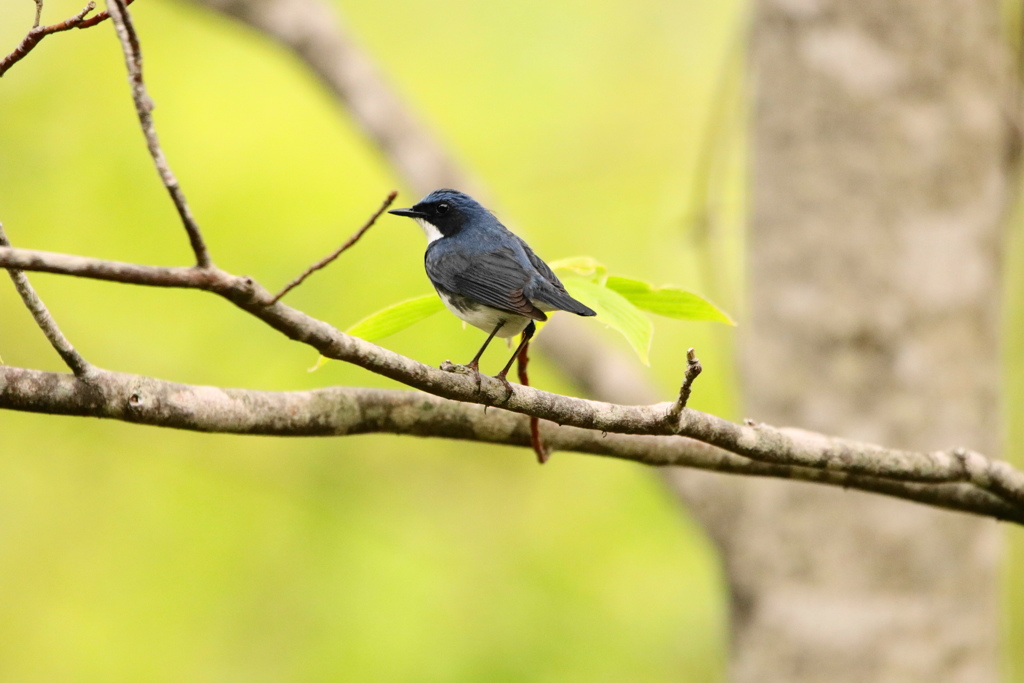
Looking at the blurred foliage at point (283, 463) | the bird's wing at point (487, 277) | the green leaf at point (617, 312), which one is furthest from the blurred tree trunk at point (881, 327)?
the green leaf at point (617, 312)

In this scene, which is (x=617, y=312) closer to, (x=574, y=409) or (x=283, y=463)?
(x=574, y=409)

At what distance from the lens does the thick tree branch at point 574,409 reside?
125 centimetres

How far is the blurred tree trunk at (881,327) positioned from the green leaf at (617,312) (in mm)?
2454

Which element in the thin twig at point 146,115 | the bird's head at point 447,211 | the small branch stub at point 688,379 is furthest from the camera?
the bird's head at point 447,211

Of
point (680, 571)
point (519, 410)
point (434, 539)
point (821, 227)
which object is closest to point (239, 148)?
point (434, 539)

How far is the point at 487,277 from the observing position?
2.65 meters

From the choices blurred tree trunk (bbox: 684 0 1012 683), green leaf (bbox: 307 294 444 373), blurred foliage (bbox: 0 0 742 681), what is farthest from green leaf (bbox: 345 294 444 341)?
blurred foliage (bbox: 0 0 742 681)

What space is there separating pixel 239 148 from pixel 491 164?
253cm

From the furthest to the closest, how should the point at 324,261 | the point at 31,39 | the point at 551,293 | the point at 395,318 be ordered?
the point at 551,293 → the point at 395,318 → the point at 31,39 → the point at 324,261

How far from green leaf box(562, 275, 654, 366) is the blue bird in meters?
0.05

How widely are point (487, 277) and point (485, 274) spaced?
2cm

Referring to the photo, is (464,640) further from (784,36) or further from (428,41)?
(428,41)

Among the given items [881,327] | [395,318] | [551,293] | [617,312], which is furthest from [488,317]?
[881,327]

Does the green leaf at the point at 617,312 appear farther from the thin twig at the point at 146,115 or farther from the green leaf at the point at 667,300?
the thin twig at the point at 146,115
